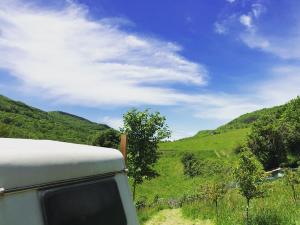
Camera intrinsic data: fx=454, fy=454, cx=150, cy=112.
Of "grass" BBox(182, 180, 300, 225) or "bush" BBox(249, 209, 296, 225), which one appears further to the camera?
"grass" BBox(182, 180, 300, 225)

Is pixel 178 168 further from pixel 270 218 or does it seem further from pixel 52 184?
pixel 52 184

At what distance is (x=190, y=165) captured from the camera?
67812 millimetres

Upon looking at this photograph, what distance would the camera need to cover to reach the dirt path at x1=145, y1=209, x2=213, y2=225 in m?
22.6

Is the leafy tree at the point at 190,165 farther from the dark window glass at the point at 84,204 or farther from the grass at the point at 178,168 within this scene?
the dark window glass at the point at 84,204

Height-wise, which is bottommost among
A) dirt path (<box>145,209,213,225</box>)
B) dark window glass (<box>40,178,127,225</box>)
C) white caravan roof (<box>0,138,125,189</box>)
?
dirt path (<box>145,209,213,225</box>)

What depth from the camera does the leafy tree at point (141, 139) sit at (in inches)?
950

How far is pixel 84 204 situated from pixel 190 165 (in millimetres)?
64683

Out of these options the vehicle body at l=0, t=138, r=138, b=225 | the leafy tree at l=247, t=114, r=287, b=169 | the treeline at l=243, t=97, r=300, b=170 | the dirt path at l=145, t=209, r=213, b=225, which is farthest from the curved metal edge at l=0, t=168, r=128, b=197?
the leafy tree at l=247, t=114, r=287, b=169

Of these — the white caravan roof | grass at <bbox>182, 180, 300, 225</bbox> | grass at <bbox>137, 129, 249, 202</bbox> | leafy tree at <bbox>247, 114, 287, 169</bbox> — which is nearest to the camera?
the white caravan roof

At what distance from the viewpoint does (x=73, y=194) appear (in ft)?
12.5

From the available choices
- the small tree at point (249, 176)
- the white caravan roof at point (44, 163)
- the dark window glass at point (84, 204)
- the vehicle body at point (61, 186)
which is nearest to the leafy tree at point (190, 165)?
the small tree at point (249, 176)

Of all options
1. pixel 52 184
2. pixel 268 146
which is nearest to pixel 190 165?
pixel 268 146

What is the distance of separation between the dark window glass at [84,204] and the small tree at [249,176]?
16.3 metres

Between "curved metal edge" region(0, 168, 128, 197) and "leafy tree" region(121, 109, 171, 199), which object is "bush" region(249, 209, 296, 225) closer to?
"leafy tree" region(121, 109, 171, 199)
